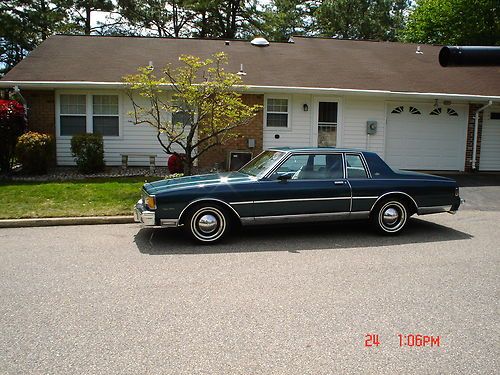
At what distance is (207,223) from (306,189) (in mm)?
1594

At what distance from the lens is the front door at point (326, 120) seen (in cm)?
1446

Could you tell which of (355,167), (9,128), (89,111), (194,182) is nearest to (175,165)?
(89,111)

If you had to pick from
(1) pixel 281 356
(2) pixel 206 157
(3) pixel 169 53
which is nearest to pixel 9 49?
(3) pixel 169 53

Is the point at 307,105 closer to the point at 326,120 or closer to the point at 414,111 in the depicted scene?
the point at 326,120

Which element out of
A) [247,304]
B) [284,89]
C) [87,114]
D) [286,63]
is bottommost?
[247,304]

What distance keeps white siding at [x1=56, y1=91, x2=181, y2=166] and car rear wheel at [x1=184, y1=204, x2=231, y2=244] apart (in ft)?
26.9

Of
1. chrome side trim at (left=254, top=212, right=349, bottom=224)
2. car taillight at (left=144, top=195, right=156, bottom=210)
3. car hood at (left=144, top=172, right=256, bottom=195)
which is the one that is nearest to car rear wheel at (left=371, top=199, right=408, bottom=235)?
chrome side trim at (left=254, top=212, right=349, bottom=224)

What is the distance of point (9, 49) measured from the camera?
1226 inches

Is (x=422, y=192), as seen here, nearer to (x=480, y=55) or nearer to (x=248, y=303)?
(x=248, y=303)

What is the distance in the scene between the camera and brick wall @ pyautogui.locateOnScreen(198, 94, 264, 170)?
1398 cm

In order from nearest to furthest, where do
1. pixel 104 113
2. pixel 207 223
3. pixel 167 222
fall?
1. pixel 167 222
2. pixel 207 223
3. pixel 104 113

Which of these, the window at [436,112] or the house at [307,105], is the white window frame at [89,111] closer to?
the house at [307,105]

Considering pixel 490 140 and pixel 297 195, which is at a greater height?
pixel 490 140

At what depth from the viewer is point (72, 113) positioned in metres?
14.0
